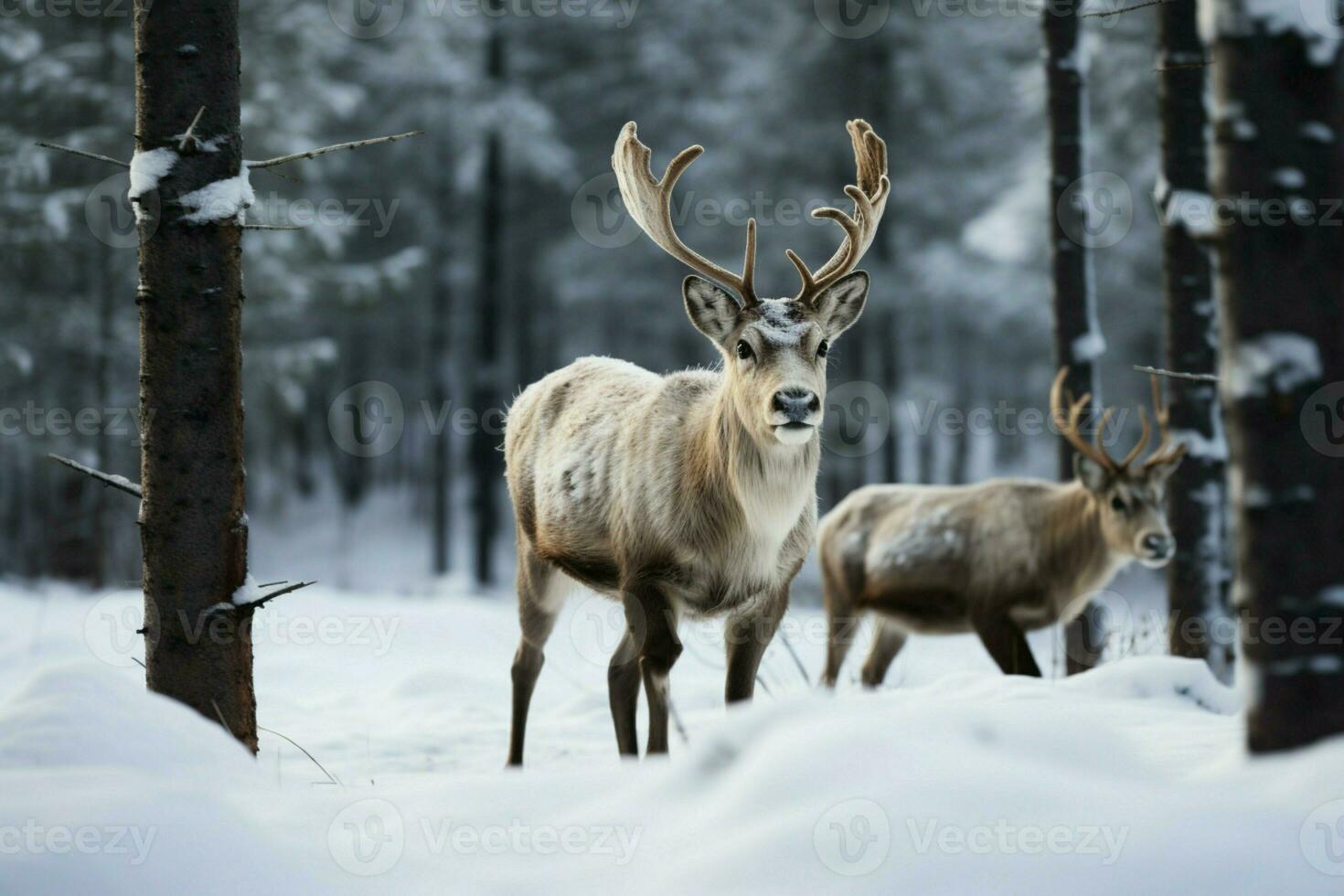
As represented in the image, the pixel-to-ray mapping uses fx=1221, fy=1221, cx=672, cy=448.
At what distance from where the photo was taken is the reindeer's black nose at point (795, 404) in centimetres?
460

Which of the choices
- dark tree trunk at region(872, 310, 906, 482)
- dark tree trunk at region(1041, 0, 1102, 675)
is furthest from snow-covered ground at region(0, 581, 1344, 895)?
dark tree trunk at region(872, 310, 906, 482)

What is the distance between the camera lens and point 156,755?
320 cm

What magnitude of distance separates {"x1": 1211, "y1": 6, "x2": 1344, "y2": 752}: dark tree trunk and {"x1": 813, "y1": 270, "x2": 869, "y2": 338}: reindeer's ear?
2316 mm

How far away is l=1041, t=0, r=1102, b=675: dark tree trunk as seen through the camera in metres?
7.91

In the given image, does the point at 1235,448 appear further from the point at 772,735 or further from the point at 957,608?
the point at 957,608

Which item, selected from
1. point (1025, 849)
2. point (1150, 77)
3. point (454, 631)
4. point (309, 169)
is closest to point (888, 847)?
point (1025, 849)

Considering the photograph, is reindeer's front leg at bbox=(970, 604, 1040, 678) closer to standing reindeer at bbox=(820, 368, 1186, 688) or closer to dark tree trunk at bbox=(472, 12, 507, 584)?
standing reindeer at bbox=(820, 368, 1186, 688)

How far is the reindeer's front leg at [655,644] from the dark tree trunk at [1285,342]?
100 inches

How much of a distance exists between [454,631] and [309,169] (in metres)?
9.76

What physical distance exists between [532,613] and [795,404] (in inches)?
86.9

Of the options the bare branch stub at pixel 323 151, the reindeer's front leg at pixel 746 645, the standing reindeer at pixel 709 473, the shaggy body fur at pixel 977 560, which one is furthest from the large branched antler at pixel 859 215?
the shaggy body fur at pixel 977 560

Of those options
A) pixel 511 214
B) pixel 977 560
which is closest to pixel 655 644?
pixel 977 560

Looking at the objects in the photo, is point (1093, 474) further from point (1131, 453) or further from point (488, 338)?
point (488, 338)

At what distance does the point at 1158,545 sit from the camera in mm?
6832
